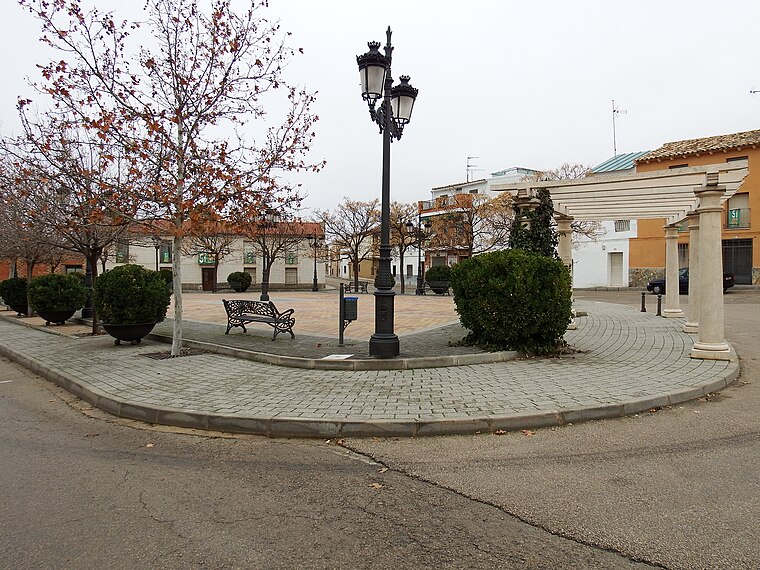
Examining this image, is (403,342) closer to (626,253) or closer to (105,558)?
(105,558)

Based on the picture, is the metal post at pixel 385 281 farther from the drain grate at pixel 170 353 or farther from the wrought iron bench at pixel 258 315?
the drain grate at pixel 170 353

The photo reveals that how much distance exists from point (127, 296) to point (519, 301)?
7.76 m

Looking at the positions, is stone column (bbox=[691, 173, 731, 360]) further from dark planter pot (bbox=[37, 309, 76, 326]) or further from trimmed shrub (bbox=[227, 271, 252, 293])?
trimmed shrub (bbox=[227, 271, 252, 293])

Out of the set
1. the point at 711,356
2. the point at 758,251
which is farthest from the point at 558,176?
the point at 711,356

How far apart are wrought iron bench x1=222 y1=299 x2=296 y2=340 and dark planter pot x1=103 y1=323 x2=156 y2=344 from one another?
5.66 ft

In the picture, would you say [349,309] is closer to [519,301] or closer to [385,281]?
[385,281]

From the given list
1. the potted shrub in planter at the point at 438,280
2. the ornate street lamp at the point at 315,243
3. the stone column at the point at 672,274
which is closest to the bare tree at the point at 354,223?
the ornate street lamp at the point at 315,243

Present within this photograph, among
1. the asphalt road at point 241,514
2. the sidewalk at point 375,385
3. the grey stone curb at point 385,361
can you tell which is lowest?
the asphalt road at point 241,514

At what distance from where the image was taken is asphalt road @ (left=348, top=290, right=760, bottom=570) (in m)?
2.87

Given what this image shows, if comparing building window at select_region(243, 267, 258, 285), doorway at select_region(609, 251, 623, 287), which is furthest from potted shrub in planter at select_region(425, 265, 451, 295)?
building window at select_region(243, 267, 258, 285)

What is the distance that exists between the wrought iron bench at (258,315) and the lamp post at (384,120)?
2962 millimetres

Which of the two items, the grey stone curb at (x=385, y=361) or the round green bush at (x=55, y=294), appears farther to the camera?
the round green bush at (x=55, y=294)

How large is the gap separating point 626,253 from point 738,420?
37604mm

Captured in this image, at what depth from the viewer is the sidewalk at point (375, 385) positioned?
5.07 metres
